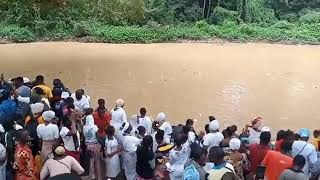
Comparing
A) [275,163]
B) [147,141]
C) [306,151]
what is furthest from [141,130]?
[306,151]

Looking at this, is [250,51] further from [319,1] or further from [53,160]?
[53,160]

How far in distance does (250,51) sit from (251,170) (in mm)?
17954

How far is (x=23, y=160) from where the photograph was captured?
5.83 metres

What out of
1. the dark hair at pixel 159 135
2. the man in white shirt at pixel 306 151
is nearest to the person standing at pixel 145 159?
the dark hair at pixel 159 135

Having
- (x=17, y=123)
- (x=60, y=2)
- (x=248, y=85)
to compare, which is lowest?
(x=248, y=85)

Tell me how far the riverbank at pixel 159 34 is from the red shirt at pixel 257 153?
2053 centimetres

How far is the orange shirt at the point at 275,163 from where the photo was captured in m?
5.40

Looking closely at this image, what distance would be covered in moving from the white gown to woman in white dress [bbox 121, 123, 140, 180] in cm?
10

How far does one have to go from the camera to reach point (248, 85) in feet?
51.4

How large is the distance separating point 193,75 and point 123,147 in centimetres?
1063

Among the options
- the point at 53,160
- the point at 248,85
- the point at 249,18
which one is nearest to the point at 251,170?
the point at 53,160

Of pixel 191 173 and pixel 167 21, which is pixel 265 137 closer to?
pixel 191 173

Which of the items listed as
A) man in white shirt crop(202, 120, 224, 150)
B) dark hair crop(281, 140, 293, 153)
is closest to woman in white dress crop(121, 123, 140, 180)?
man in white shirt crop(202, 120, 224, 150)

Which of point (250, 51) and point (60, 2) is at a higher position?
point (60, 2)
